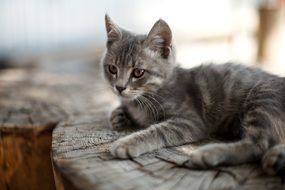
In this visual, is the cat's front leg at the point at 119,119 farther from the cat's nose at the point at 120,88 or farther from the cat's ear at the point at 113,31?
the cat's ear at the point at 113,31

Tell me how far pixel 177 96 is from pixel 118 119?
12.5 inches

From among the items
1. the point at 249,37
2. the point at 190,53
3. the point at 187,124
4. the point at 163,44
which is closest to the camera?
the point at 187,124

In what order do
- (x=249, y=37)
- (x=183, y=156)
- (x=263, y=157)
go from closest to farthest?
1. (x=263, y=157)
2. (x=183, y=156)
3. (x=249, y=37)

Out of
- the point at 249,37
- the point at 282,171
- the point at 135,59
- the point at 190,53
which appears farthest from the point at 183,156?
the point at 249,37

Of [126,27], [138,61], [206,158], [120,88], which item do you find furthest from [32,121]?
[126,27]

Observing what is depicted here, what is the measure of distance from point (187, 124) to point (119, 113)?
0.40 m

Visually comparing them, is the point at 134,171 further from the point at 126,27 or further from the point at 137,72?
the point at 126,27

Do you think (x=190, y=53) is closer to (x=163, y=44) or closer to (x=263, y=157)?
(x=163, y=44)

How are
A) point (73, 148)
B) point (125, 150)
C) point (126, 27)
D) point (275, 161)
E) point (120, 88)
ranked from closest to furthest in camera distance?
point (275, 161) → point (125, 150) → point (73, 148) → point (120, 88) → point (126, 27)

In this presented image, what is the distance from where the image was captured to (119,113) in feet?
6.87

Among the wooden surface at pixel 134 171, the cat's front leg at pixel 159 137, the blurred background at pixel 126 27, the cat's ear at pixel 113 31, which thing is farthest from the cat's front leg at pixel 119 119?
the blurred background at pixel 126 27

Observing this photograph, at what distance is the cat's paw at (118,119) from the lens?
2027 mm

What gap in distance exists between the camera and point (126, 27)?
4227mm

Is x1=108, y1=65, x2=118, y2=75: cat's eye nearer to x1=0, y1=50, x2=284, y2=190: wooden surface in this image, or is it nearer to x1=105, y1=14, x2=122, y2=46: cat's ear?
x1=105, y1=14, x2=122, y2=46: cat's ear
